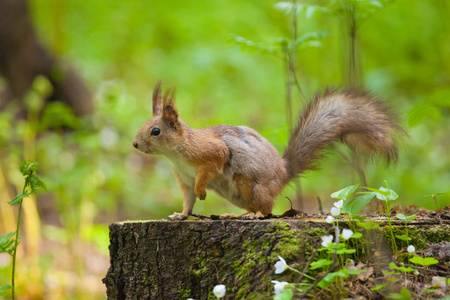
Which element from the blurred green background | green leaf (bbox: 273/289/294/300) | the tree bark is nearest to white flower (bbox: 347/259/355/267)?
green leaf (bbox: 273/289/294/300)

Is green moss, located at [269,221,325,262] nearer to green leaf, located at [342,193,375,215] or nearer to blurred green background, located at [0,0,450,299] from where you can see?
green leaf, located at [342,193,375,215]

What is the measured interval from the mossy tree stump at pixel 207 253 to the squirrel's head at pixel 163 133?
0.50 metres

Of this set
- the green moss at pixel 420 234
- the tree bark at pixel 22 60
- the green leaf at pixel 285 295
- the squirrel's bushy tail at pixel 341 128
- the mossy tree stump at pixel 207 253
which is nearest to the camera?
the green leaf at pixel 285 295

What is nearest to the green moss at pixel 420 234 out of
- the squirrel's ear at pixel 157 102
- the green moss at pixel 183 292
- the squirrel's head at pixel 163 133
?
the green moss at pixel 183 292

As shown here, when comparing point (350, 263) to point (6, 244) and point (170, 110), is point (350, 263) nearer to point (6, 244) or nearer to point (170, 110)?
point (170, 110)

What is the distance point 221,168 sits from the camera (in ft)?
7.91

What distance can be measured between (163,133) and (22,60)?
485cm

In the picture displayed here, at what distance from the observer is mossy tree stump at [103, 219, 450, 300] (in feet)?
5.86

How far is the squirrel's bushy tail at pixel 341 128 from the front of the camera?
89.0 inches

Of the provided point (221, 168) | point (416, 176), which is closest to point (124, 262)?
point (221, 168)

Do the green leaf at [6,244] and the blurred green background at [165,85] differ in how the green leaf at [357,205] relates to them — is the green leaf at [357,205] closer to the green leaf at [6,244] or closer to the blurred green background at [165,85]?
the green leaf at [6,244]

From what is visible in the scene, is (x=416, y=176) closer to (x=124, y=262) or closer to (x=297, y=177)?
(x=297, y=177)

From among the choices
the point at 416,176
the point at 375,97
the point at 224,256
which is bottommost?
the point at 224,256

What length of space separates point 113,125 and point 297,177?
274cm
